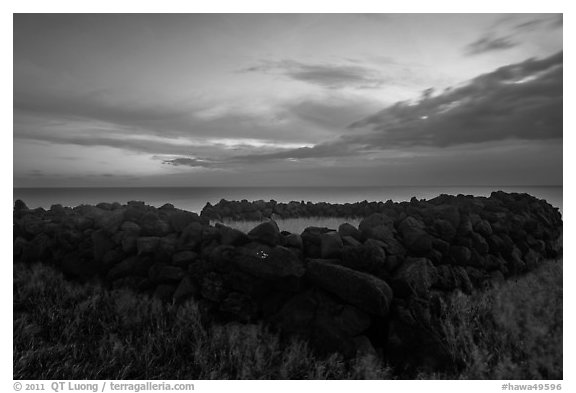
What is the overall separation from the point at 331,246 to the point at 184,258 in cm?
214

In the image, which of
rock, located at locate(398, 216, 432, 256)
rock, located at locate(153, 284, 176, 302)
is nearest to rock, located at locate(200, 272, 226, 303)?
rock, located at locate(153, 284, 176, 302)

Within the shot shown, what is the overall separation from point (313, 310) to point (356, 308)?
0.53m

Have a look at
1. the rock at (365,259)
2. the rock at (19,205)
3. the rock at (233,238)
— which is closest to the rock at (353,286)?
the rock at (365,259)

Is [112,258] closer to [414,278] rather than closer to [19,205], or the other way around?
[19,205]

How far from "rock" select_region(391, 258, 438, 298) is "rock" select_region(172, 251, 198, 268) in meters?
2.84

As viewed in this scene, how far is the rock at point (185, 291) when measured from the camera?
5.14 meters

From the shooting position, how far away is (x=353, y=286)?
4602 millimetres

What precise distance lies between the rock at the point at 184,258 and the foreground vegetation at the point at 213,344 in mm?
603

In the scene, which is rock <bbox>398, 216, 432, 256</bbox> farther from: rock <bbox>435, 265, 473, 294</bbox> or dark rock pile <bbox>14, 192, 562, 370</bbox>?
rock <bbox>435, 265, 473, 294</bbox>

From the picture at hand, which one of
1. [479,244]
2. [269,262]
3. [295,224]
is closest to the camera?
[269,262]

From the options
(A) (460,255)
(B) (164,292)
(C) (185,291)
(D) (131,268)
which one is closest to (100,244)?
(D) (131,268)

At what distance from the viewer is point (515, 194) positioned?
9438 millimetres
